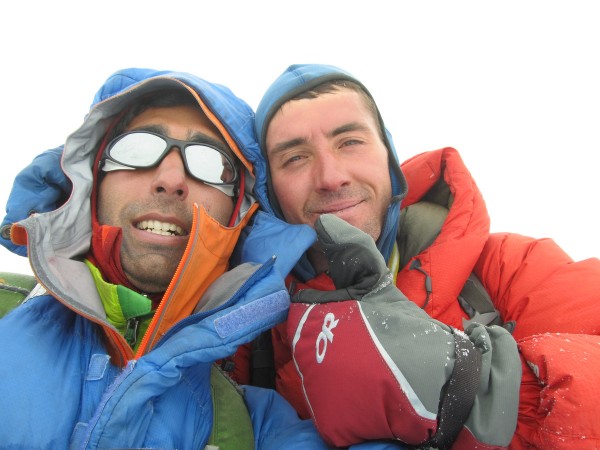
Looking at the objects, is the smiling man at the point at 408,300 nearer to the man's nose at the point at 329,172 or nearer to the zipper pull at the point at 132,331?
the man's nose at the point at 329,172

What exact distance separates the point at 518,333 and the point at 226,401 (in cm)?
103

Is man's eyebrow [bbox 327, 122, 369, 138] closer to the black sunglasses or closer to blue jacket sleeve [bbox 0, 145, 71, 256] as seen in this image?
the black sunglasses

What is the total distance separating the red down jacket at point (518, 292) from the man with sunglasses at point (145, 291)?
0.36m

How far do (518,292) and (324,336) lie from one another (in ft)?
2.77

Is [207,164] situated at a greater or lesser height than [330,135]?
lesser

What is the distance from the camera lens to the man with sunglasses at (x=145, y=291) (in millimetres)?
1094

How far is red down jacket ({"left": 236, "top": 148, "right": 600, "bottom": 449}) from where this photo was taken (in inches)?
35.2

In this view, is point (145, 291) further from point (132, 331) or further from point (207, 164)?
point (207, 164)

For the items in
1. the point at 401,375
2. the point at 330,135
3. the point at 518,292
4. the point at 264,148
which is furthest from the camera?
the point at 264,148

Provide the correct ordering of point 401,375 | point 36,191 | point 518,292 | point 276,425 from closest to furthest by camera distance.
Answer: point 401,375 < point 276,425 < point 518,292 < point 36,191

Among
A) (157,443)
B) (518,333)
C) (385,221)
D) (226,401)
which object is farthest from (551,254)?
(157,443)

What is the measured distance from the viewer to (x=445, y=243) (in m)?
1.65

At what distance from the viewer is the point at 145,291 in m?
1.54

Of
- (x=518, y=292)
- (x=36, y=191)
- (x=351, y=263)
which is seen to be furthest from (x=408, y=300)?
(x=36, y=191)
